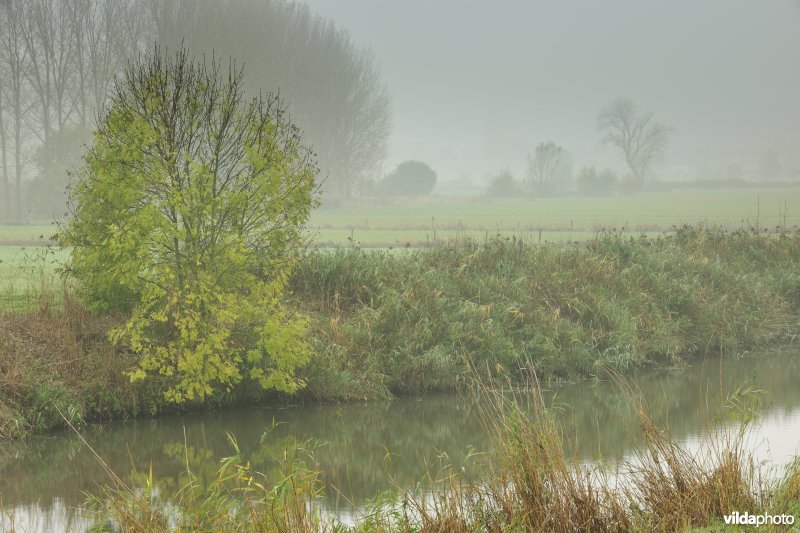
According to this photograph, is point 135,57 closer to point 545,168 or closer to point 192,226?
point 545,168

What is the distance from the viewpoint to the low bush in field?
18.3 m

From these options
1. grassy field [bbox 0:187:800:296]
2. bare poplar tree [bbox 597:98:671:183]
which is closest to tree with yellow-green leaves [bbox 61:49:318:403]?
grassy field [bbox 0:187:800:296]

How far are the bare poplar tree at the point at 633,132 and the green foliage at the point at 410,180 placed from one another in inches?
733

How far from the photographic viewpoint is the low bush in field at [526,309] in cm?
1834

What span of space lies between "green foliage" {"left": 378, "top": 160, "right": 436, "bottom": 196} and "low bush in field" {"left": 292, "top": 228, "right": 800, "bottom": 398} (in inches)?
2404

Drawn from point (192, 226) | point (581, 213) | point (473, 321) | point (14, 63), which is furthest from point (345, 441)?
point (581, 213)

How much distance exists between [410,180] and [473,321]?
225 feet

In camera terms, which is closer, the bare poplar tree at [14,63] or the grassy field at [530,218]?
the grassy field at [530,218]

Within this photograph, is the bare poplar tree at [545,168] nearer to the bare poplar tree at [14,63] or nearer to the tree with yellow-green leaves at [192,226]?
the bare poplar tree at [14,63]

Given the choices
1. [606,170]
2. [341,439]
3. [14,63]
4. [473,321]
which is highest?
[14,63]

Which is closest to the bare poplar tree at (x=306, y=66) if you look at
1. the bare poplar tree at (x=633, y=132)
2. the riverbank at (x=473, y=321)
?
the bare poplar tree at (x=633, y=132)

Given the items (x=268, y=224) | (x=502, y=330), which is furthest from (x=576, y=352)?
(x=268, y=224)

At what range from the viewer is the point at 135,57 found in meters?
57.1

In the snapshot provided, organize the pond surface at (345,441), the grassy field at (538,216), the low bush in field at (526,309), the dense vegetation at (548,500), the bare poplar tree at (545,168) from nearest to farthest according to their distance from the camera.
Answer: the dense vegetation at (548,500) < the pond surface at (345,441) < the low bush in field at (526,309) < the grassy field at (538,216) < the bare poplar tree at (545,168)
